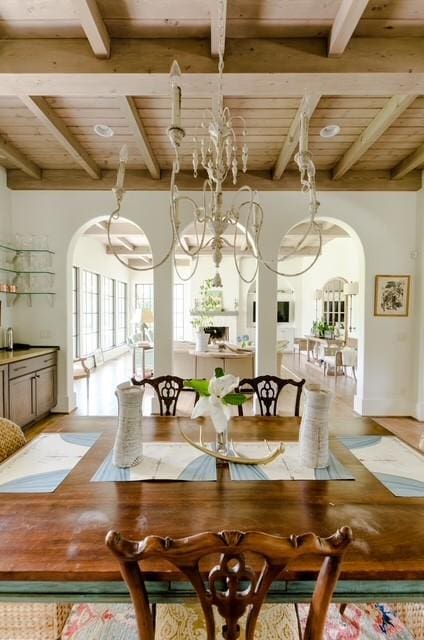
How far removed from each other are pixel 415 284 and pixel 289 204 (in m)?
2.01

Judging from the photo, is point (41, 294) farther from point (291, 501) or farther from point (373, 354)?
point (373, 354)

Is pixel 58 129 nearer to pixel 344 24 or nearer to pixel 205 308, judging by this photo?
pixel 344 24

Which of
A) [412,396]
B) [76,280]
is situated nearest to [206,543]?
[412,396]

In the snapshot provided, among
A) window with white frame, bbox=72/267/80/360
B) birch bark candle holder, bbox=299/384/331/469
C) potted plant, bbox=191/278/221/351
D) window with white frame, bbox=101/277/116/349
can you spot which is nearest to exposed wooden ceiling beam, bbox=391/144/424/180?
birch bark candle holder, bbox=299/384/331/469

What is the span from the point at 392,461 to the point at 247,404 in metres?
3.53

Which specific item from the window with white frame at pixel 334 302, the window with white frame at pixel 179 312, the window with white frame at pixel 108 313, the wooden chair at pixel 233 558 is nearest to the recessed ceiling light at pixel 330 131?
the wooden chair at pixel 233 558

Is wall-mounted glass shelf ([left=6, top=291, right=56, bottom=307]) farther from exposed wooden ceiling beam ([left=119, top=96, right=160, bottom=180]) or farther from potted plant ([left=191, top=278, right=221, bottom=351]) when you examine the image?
potted plant ([left=191, top=278, right=221, bottom=351])

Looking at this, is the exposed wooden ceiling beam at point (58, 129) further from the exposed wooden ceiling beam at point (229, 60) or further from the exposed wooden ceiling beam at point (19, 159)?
the exposed wooden ceiling beam at point (19, 159)

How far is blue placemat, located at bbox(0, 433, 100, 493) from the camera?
1.34 metres

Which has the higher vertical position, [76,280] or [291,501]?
[76,280]

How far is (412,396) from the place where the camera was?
443cm

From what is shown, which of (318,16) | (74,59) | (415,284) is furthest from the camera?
(415,284)

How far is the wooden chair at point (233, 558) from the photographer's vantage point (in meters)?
0.71

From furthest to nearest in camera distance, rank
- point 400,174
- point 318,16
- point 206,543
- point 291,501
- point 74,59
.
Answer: point 400,174, point 74,59, point 318,16, point 291,501, point 206,543
